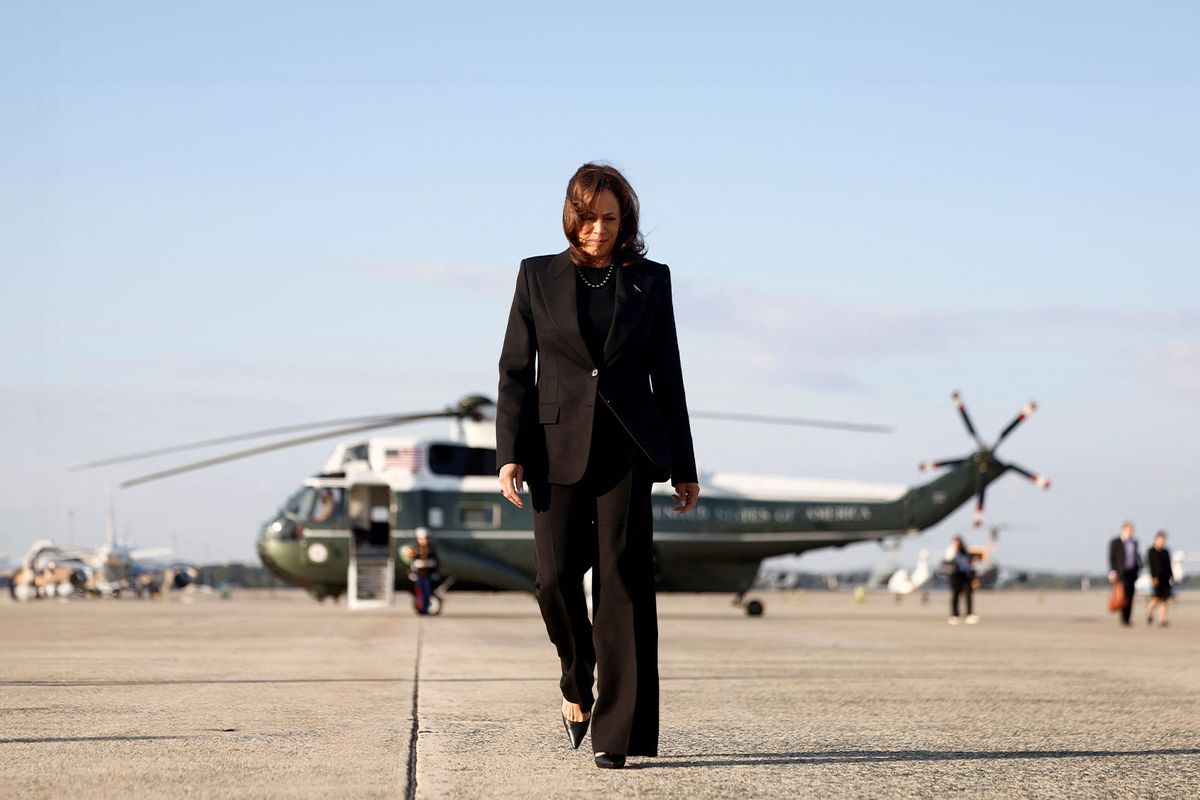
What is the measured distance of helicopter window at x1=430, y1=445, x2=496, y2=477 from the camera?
25016 mm

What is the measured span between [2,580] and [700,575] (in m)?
145

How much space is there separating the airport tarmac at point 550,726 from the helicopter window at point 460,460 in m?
13.5

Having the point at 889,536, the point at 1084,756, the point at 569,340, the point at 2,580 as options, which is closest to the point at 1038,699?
the point at 1084,756

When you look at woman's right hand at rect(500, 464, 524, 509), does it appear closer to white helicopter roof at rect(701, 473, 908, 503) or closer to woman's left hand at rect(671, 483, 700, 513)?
woman's left hand at rect(671, 483, 700, 513)

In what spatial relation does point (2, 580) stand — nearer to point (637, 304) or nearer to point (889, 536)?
point (889, 536)

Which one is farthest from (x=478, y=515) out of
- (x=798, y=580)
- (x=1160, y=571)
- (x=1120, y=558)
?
(x=798, y=580)

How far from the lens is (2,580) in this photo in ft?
510

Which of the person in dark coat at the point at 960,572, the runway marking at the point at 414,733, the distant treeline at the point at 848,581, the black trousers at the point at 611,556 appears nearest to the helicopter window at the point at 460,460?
the person in dark coat at the point at 960,572

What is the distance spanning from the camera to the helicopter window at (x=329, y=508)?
82.2 feet

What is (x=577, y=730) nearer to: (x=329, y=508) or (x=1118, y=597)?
(x=1118, y=597)

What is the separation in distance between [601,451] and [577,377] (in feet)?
0.80

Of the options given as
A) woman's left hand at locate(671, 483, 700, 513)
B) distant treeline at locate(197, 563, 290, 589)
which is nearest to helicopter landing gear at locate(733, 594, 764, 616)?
woman's left hand at locate(671, 483, 700, 513)

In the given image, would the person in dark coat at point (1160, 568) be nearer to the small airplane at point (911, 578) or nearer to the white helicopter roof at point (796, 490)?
the white helicopter roof at point (796, 490)

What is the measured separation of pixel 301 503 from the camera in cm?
2527
